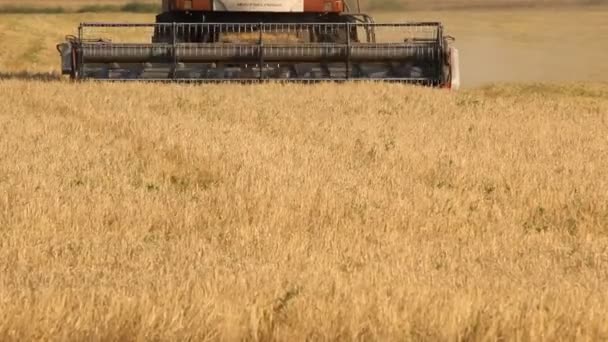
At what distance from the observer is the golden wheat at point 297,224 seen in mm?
3779

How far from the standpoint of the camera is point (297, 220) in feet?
21.6

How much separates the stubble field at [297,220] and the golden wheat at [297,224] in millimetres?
16

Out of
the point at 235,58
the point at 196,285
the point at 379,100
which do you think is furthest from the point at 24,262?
the point at 235,58

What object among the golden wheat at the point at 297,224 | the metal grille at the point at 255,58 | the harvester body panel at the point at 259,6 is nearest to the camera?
the golden wheat at the point at 297,224

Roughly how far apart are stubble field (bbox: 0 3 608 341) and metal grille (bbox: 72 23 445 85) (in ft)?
8.73

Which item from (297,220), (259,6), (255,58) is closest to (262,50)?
(255,58)

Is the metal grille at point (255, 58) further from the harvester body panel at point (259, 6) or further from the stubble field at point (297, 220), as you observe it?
the stubble field at point (297, 220)

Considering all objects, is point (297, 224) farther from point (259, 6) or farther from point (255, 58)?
point (259, 6)

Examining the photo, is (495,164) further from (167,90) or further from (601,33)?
(601,33)

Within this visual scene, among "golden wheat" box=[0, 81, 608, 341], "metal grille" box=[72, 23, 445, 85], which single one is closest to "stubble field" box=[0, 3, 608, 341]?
"golden wheat" box=[0, 81, 608, 341]

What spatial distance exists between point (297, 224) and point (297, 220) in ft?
0.33

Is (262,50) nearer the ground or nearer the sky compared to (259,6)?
nearer the ground

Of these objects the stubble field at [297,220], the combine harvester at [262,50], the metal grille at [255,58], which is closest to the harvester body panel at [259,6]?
the combine harvester at [262,50]

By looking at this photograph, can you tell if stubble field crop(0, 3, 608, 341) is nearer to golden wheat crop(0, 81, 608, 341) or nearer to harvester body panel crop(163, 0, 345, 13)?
golden wheat crop(0, 81, 608, 341)
